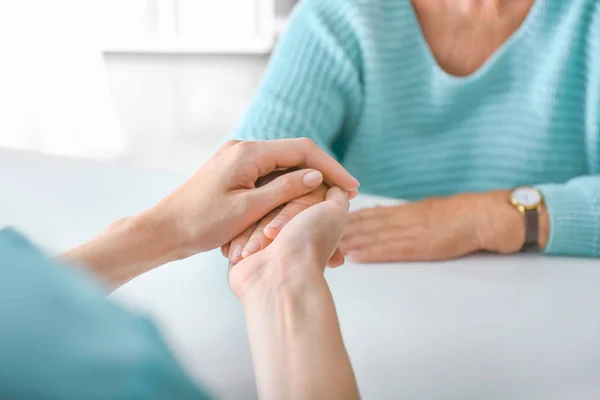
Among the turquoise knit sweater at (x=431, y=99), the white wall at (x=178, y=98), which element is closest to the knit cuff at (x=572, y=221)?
the turquoise knit sweater at (x=431, y=99)

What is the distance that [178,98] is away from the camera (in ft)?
8.48

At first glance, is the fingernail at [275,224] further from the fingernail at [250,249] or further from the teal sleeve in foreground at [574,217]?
the teal sleeve in foreground at [574,217]

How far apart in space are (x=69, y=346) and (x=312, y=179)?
19.0 inches

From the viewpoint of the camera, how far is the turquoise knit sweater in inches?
38.1

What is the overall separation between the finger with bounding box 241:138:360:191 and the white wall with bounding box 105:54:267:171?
1733 millimetres

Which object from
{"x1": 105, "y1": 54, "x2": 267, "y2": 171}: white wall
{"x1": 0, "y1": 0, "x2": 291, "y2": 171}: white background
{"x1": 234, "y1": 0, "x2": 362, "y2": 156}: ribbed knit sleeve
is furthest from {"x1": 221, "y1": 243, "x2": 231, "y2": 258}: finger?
{"x1": 105, "y1": 54, "x2": 267, "y2": 171}: white wall

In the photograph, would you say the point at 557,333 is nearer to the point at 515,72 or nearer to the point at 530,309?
the point at 530,309

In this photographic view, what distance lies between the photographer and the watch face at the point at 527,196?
81 centimetres

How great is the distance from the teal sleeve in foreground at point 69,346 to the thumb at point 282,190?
413mm

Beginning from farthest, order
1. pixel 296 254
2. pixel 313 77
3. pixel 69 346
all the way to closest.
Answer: pixel 313 77
pixel 296 254
pixel 69 346

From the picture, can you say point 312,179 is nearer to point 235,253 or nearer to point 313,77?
point 235,253

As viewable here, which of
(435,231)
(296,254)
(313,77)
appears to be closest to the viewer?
(296,254)

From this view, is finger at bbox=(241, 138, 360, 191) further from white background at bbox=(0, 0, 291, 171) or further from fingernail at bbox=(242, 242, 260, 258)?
white background at bbox=(0, 0, 291, 171)

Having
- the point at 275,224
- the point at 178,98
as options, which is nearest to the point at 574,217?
the point at 275,224
